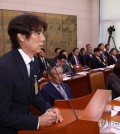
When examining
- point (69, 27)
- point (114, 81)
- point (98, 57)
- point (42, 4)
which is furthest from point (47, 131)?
point (69, 27)

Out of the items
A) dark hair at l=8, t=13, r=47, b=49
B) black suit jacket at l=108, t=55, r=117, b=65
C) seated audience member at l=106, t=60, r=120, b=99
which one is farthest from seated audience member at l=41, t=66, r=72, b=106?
black suit jacket at l=108, t=55, r=117, b=65

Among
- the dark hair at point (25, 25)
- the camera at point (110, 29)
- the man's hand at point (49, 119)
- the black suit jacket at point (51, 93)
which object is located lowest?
the black suit jacket at point (51, 93)

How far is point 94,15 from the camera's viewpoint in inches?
416

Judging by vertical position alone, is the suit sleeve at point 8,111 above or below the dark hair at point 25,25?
below

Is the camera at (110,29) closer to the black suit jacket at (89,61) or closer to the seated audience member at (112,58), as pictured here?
the seated audience member at (112,58)

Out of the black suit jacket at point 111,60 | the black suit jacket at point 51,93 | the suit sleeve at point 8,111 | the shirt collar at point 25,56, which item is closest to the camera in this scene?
the suit sleeve at point 8,111

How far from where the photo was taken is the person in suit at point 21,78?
3.67ft

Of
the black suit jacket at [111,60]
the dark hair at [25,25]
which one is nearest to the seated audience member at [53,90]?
the dark hair at [25,25]

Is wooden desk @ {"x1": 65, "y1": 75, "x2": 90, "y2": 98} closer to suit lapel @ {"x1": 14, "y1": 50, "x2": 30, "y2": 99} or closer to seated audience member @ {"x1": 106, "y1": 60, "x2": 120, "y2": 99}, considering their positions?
seated audience member @ {"x1": 106, "y1": 60, "x2": 120, "y2": 99}

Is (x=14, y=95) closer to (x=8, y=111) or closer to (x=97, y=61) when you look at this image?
(x=8, y=111)

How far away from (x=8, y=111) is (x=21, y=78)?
0.59 feet

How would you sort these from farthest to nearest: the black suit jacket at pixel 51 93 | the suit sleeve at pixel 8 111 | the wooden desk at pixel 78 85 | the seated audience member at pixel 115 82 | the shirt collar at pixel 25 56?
the wooden desk at pixel 78 85
the seated audience member at pixel 115 82
the black suit jacket at pixel 51 93
the shirt collar at pixel 25 56
the suit sleeve at pixel 8 111

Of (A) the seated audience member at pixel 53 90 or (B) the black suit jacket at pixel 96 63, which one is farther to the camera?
(B) the black suit jacket at pixel 96 63

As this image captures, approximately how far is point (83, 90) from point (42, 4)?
458cm
